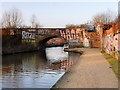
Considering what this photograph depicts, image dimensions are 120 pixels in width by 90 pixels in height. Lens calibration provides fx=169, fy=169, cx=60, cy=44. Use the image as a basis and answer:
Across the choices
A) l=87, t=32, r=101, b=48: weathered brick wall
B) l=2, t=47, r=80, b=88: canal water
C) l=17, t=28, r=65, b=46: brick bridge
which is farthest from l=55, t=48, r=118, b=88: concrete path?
l=87, t=32, r=101, b=48: weathered brick wall

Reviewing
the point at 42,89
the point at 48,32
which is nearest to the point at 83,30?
the point at 48,32

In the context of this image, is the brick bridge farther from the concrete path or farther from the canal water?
the concrete path

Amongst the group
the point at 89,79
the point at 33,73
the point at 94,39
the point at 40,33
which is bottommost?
the point at 33,73

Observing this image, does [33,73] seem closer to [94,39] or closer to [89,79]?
[89,79]

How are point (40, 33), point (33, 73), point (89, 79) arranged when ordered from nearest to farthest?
point (89, 79) → point (33, 73) → point (40, 33)

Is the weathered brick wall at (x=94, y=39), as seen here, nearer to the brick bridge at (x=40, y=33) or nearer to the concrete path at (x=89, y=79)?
the brick bridge at (x=40, y=33)

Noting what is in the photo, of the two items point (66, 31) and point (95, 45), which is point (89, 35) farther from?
point (66, 31)

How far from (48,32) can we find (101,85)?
28478mm

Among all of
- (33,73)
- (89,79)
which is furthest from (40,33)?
(89,79)

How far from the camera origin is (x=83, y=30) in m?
35.5

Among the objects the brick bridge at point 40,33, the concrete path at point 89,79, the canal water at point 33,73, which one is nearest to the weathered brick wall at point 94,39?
the brick bridge at point 40,33

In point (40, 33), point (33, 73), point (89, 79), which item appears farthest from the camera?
point (40, 33)

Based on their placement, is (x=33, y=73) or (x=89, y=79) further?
(x=33, y=73)

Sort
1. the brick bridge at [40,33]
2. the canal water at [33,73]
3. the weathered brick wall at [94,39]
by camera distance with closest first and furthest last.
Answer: the canal water at [33,73], the brick bridge at [40,33], the weathered brick wall at [94,39]
